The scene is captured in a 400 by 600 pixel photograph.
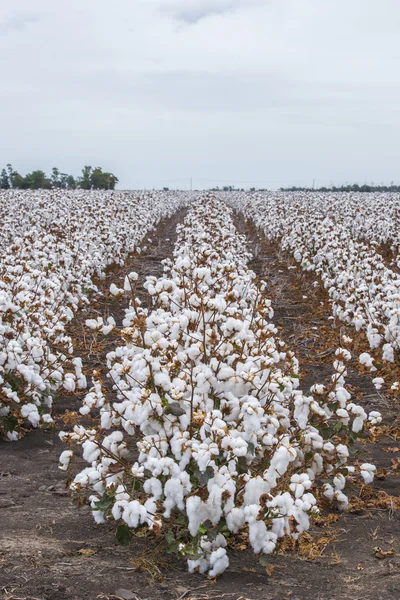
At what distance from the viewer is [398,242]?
653 inches

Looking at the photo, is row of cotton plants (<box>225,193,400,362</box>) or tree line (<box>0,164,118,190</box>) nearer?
row of cotton plants (<box>225,193,400,362</box>)

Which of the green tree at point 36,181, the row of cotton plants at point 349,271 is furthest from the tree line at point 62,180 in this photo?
the row of cotton plants at point 349,271

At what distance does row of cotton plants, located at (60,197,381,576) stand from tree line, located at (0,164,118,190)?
192 feet

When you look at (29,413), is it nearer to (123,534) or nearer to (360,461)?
(123,534)

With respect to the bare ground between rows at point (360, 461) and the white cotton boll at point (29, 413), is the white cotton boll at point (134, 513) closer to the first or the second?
the bare ground between rows at point (360, 461)

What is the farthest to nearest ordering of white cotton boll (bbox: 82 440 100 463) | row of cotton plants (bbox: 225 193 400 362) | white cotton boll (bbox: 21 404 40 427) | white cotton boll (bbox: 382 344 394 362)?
row of cotton plants (bbox: 225 193 400 362), white cotton boll (bbox: 382 344 394 362), white cotton boll (bbox: 21 404 40 427), white cotton boll (bbox: 82 440 100 463)

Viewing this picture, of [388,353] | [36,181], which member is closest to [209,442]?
[388,353]

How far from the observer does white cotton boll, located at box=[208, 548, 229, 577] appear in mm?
3396

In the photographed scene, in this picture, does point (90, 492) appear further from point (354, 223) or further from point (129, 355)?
point (354, 223)

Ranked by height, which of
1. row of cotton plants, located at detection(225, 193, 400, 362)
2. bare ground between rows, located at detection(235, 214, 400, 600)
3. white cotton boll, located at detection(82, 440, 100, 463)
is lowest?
bare ground between rows, located at detection(235, 214, 400, 600)

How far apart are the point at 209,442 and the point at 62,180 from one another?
64450 mm

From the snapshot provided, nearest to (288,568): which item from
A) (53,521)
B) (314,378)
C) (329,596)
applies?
(329,596)

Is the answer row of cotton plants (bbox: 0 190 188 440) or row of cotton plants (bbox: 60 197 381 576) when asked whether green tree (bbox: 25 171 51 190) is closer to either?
row of cotton plants (bbox: 0 190 188 440)

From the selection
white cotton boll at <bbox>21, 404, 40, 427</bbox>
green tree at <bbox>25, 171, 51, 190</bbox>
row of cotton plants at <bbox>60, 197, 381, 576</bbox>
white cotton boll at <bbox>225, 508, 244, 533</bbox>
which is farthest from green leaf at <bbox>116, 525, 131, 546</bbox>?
green tree at <bbox>25, 171, 51, 190</bbox>
